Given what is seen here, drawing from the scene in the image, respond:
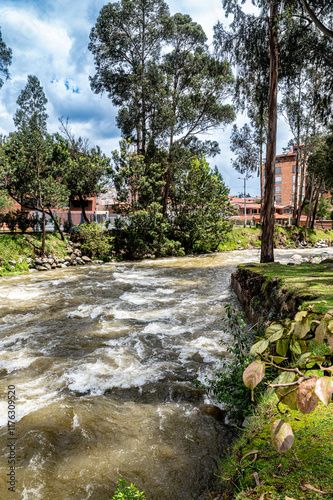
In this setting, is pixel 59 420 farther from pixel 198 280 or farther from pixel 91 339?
pixel 198 280

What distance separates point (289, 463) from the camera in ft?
6.57

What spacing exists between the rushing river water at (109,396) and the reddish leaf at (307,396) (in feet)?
7.68

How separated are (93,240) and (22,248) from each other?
459 cm

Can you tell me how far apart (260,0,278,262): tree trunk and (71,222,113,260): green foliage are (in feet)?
39.3

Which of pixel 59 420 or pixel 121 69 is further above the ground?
pixel 121 69

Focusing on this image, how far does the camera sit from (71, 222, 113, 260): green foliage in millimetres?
20062

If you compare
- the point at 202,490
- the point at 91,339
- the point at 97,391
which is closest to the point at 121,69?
the point at 91,339

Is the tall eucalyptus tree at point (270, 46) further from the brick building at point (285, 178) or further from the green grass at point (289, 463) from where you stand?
the brick building at point (285, 178)

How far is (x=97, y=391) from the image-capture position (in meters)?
4.27

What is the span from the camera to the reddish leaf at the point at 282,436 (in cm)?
86

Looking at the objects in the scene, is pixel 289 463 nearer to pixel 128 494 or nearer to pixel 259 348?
pixel 128 494

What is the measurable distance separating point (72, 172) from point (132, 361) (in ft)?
59.3

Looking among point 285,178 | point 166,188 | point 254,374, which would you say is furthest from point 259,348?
point 285,178

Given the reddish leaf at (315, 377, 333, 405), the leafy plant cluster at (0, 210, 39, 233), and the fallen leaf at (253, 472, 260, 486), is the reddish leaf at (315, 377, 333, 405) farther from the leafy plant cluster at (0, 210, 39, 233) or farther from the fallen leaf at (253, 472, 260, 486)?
the leafy plant cluster at (0, 210, 39, 233)
